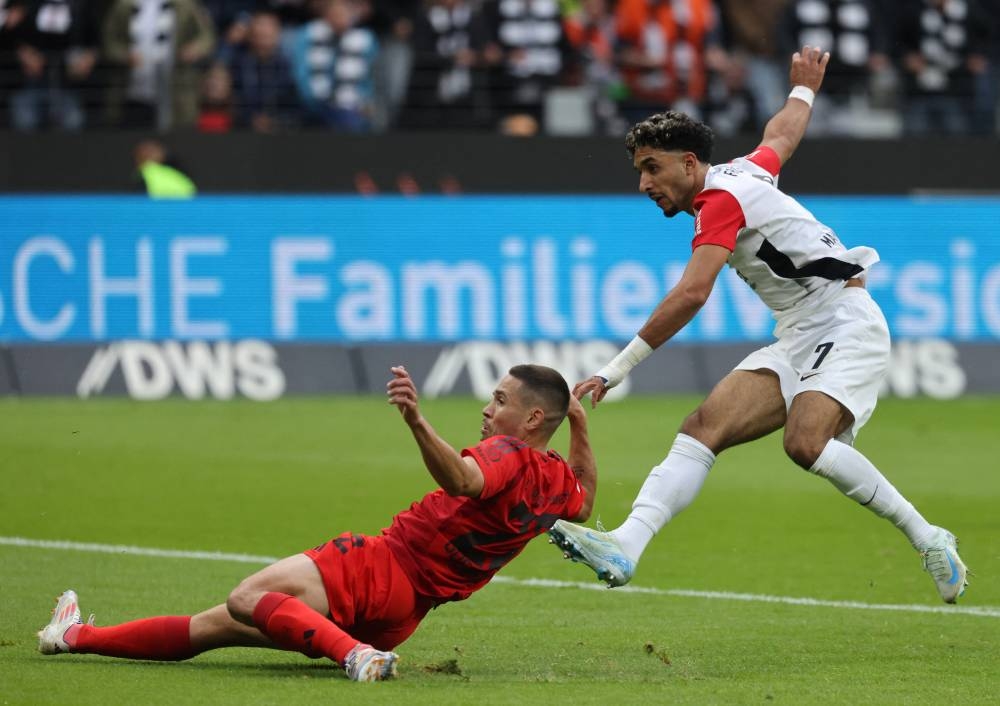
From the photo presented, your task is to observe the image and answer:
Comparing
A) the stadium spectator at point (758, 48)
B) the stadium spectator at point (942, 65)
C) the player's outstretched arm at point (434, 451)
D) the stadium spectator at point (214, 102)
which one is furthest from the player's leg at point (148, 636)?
the stadium spectator at point (942, 65)

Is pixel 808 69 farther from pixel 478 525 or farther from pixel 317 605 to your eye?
pixel 317 605

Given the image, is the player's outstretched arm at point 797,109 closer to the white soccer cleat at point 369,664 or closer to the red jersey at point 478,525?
the red jersey at point 478,525

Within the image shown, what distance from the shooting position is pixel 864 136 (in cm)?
2106

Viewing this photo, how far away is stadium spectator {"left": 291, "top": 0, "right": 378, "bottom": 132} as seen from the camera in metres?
20.2

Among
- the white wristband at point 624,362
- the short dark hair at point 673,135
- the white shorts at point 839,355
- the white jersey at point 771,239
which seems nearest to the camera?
the white wristband at point 624,362

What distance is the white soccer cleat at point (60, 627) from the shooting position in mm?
7043

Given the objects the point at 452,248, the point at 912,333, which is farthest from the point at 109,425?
the point at 912,333

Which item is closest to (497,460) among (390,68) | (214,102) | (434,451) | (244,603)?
(434,451)

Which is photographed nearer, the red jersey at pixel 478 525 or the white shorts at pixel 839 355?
the red jersey at pixel 478 525

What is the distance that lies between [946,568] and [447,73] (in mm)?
13508

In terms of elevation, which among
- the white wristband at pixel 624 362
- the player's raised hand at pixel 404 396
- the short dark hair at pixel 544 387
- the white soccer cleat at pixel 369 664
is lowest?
the white soccer cleat at pixel 369 664

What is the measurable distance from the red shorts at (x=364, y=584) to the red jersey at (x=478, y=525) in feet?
0.18

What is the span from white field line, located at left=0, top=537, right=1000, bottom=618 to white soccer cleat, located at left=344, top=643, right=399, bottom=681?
295cm

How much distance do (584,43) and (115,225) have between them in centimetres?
626
